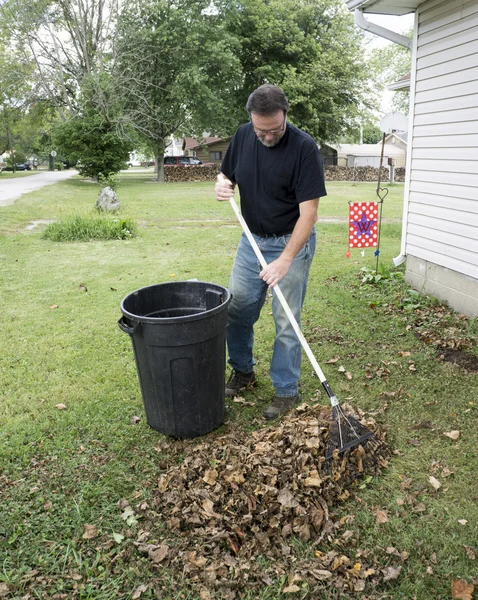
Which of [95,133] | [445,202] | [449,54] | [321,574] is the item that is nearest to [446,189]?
[445,202]

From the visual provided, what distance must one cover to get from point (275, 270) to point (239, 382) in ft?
3.98

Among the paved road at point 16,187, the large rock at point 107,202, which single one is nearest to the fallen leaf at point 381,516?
the large rock at point 107,202

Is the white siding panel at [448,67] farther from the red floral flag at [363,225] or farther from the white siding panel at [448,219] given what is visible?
the red floral flag at [363,225]

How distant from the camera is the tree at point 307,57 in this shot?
3095cm

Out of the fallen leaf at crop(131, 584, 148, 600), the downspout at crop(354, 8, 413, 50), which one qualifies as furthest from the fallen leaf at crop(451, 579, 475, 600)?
the downspout at crop(354, 8, 413, 50)

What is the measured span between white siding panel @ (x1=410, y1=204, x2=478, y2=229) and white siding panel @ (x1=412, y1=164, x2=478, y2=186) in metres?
0.28

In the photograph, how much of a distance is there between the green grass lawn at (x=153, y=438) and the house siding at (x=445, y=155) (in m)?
0.43

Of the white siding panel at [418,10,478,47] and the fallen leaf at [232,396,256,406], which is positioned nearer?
the fallen leaf at [232,396,256,406]

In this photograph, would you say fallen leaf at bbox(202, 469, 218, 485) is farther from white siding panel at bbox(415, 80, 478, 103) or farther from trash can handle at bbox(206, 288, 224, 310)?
white siding panel at bbox(415, 80, 478, 103)

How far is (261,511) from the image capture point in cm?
241

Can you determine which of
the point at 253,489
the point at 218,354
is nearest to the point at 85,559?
the point at 253,489

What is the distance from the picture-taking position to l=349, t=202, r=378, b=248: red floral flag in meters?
6.95

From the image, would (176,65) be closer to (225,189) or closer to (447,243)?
(447,243)

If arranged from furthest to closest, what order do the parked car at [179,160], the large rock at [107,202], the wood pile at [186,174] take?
the parked car at [179,160] → the wood pile at [186,174] → the large rock at [107,202]
